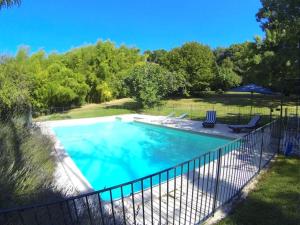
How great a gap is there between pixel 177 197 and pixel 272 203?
163 centimetres

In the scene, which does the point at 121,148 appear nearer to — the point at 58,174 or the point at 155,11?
the point at 58,174

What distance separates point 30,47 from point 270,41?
1852 centimetres

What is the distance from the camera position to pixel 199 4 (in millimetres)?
20094

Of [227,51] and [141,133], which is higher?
[227,51]

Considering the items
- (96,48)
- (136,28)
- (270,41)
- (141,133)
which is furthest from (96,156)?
(136,28)

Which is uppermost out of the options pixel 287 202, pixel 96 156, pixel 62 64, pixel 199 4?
pixel 199 4

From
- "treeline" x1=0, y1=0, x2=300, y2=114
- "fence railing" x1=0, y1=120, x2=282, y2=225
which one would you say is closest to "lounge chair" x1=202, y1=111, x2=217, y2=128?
"treeline" x1=0, y1=0, x2=300, y2=114

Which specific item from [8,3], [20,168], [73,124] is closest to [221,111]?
[73,124]

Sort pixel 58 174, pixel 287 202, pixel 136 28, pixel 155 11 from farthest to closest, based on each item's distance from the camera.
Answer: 1. pixel 136 28
2. pixel 155 11
3. pixel 58 174
4. pixel 287 202

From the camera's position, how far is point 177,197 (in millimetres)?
A: 4906

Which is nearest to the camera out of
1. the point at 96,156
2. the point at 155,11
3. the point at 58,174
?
the point at 58,174

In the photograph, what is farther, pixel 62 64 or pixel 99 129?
pixel 62 64

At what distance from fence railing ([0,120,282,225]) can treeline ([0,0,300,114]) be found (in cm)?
301

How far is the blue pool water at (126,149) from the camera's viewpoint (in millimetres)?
8953
